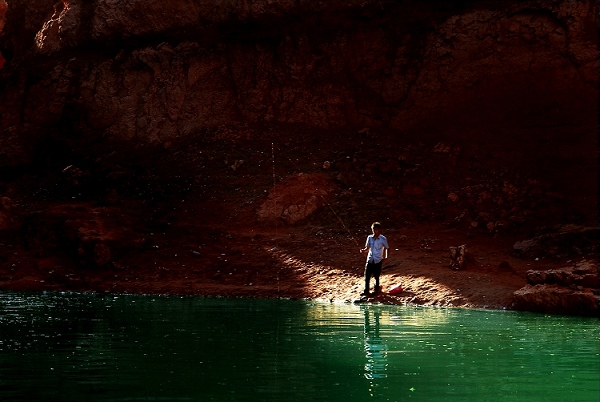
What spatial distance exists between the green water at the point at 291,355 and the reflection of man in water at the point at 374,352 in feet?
0.05

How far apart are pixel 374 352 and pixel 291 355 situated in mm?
1013

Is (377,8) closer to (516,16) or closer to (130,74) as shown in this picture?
(516,16)

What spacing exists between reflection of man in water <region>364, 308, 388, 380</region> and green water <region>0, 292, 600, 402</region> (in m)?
0.02

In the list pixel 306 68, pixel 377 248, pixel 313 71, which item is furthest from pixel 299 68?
pixel 377 248

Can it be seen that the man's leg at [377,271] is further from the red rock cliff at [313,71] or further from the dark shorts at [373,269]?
the red rock cliff at [313,71]

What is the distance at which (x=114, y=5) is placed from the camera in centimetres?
2747

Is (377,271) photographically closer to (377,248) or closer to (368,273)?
(368,273)

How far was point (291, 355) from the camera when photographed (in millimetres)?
8672

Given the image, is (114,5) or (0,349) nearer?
(0,349)

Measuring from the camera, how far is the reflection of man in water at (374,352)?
301 inches

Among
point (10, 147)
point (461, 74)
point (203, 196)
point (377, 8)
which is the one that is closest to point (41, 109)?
point (10, 147)

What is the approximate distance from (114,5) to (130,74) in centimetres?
265

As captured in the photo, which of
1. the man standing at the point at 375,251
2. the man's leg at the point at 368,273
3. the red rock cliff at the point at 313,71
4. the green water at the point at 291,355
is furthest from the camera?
the red rock cliff at the point at 313,71

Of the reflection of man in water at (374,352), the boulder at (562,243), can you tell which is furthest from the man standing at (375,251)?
the boulder at (562,243)
